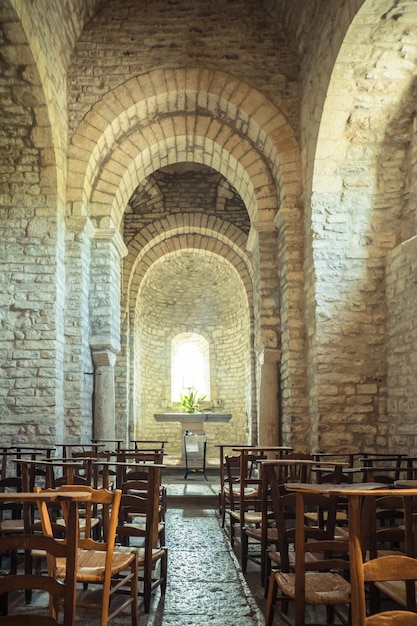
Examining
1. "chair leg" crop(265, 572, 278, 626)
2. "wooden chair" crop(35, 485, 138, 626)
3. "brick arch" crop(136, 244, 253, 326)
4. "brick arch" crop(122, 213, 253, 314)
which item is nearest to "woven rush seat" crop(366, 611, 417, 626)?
"chair leg" crop(265, 572, 278, 626)

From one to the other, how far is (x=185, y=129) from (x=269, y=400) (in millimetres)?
4344

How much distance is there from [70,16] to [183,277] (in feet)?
29.4

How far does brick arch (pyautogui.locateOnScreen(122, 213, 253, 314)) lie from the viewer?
43.9 feet

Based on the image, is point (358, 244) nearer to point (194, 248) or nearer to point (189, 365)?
point (194, 248)

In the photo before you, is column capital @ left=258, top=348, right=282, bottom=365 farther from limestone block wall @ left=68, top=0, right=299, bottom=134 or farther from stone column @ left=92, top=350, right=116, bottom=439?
limestone block wall @ left=68, top=0, right=299, bottom=134

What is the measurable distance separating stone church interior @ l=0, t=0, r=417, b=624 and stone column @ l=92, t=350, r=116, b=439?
1.1 inches

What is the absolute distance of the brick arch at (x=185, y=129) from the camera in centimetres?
860

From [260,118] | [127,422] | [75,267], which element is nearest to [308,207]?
[260,118]

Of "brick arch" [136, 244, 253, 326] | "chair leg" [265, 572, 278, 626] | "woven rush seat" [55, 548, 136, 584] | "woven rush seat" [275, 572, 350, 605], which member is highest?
"brick arch" [136, 244, 253, 326]

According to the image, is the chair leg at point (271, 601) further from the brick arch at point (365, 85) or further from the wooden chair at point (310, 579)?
the brick arch at point (365, 85)

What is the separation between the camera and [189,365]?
57.3 ft

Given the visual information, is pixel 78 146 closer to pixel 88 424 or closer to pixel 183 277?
pixel 88 424

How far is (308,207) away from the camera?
8.01m

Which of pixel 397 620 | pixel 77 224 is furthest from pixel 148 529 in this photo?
pixel 77 224
